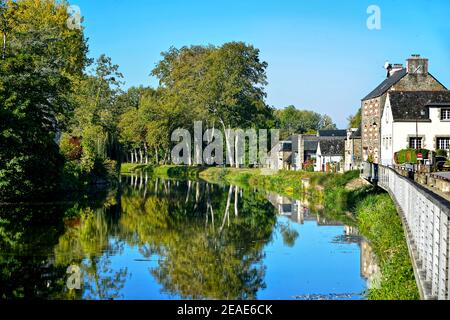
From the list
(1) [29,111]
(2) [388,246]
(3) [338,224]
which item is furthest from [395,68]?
(2) [388,246]

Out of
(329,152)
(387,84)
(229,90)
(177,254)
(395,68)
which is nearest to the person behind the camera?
(177,254)

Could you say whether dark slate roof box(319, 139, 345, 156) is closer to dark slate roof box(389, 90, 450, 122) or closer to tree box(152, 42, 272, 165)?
tree box(152, 42, 272, 165)

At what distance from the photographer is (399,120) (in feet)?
167

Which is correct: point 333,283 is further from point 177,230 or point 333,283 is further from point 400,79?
point 400,79

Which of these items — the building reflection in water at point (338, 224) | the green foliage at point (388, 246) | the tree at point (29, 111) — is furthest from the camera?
the tree at point (29, 111)

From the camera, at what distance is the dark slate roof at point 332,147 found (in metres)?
72.4

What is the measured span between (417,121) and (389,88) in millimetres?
6777

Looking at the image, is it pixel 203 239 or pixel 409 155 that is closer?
pixel 203 239

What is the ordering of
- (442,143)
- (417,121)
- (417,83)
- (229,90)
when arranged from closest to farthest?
(442,143), (417,121), (417,83), (229,90)

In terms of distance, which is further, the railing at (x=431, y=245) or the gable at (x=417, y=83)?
the gable at (x=417, y=83)

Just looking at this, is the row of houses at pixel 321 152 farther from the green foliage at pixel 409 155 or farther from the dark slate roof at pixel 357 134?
the green foliage at pixel 409 155

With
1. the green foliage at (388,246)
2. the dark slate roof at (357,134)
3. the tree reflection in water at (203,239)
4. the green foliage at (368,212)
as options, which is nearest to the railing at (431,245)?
the green foliage at (388,246)

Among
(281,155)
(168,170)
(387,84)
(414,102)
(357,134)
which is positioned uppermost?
(387,84)

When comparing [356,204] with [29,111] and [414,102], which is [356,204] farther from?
[29,111]
